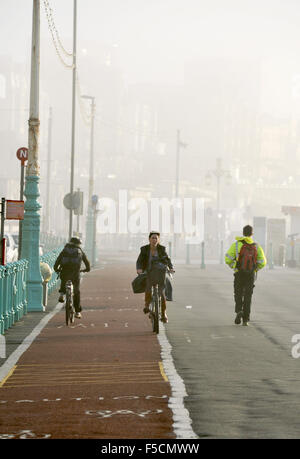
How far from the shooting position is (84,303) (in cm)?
2739

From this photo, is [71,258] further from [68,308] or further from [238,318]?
[238,318]

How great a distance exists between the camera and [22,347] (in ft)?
55.6

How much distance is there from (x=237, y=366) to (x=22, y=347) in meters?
3.83

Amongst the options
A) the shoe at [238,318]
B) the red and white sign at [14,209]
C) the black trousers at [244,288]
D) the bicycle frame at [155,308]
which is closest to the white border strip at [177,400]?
the bicycle frame at [155,308]

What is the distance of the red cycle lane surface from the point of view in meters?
9.73

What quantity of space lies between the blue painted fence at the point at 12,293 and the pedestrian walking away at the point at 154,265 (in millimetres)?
2284

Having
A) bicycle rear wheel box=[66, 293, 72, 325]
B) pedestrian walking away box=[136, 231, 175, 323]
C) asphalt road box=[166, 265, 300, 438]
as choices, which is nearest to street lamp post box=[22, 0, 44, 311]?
asphalt road box=[166, 265, 300, 438]

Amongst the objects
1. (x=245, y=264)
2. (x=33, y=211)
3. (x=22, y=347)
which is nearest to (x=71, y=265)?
(x=245, y=264)

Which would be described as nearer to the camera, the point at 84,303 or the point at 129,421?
the point at 129,421

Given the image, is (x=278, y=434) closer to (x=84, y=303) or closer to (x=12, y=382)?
(x=12, y=382)
